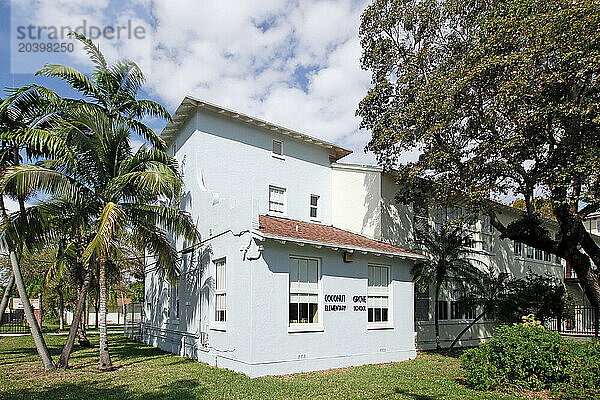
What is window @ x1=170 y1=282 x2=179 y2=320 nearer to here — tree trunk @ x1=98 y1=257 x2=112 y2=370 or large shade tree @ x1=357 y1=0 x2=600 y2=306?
tree trunk @ x1=98 y1=257 x2=112 y2=370

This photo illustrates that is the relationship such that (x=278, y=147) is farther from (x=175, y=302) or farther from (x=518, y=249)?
(x=518, y=249)

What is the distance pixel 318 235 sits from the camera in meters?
15.3

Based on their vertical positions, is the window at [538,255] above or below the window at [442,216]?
below

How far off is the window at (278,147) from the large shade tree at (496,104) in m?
3.51

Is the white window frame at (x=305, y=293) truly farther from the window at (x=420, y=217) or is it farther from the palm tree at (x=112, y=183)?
the window at (x=420, y=217)

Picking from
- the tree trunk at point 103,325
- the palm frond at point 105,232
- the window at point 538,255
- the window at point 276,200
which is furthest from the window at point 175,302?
the window at point 538,255

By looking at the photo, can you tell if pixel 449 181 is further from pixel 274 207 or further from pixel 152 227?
pixel 152 227

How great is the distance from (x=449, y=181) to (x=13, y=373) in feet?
50.1

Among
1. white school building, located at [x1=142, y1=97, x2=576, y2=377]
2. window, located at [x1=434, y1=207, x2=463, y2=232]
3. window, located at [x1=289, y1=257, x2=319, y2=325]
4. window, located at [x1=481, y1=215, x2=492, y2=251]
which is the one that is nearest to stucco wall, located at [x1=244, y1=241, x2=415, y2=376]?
white school building, located at [x1=142, y1=97, x2=576, y2=377]

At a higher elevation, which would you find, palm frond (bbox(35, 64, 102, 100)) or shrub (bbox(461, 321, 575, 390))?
palm frond (bbox(35, 64, 102, 100))

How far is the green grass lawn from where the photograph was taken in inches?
406

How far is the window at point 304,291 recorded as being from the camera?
13695 millimetres

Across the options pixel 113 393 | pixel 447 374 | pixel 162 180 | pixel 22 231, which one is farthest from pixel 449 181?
pixel 22 231

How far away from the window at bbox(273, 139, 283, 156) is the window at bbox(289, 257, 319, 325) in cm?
629
